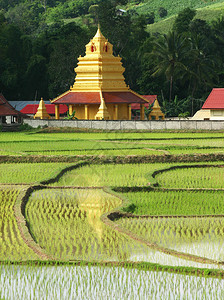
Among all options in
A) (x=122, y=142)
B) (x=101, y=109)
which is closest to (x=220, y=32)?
(x=101, y=109)

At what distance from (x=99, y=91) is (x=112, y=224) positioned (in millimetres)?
28534

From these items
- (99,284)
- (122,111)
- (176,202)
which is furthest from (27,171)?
(122,111)

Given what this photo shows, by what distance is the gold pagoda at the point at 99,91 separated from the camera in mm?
40219

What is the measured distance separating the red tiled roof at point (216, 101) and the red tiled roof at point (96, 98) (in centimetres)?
390

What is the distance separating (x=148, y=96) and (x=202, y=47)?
5.61 meters

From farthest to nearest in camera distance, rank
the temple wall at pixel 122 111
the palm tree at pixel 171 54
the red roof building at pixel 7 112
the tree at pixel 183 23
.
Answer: the tree at pixel 183 23
the palm tree at pixel 171 54
the temple wall at pixel 122 111
the red roof building at pixel 7 112

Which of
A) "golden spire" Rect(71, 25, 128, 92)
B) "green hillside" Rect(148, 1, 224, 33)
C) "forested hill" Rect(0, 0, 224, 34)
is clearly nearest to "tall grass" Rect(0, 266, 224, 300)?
"golden spire" Rect(71, 25, 128, 92)

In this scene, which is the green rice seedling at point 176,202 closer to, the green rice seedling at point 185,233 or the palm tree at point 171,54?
the green rice seedling at point 185,233

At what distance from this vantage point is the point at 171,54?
46.3m

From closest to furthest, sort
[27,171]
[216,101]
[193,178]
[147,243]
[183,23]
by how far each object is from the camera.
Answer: [147,243], [193,178], [27,171], [216,101], [183,23]

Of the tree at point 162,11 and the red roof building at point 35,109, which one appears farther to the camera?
the tree at point 162,11

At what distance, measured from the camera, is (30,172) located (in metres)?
20.6

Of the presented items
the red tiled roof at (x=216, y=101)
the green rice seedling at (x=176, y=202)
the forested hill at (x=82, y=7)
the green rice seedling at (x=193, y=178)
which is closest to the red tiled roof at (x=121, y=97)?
the red tiled roof at (x=216, y=101)

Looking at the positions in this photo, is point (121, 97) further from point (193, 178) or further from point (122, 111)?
point (193, 178)
